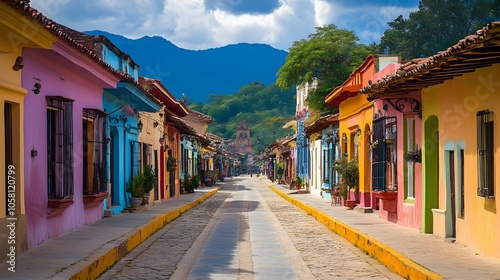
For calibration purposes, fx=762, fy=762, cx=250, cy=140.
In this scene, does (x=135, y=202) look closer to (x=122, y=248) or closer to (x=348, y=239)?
(x=348, y=239)

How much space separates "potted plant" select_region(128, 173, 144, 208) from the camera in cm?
2274

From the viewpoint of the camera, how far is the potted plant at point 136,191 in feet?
74.6

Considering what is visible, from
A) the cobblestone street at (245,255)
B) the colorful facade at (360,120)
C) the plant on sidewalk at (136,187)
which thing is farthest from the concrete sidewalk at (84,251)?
the colorful facade at (360,120)

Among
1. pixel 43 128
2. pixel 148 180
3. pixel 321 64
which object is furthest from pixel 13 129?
pixel 321 64

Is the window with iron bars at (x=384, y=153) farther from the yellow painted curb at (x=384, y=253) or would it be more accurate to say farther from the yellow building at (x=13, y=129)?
the yellow building at (x=13, y=129)

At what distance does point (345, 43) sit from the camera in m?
44.5

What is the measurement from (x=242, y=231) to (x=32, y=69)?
747 cm

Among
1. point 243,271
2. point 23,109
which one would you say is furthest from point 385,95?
point 23,109

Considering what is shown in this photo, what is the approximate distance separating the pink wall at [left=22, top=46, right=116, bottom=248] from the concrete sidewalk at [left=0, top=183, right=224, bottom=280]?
315 millimetres

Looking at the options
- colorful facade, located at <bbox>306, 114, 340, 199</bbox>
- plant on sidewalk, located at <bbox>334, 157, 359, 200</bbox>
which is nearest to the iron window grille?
plant on sidewalk, located at <bbox>334, 157, 359, 200</bbox>

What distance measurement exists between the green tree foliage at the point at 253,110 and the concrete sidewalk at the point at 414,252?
141 m

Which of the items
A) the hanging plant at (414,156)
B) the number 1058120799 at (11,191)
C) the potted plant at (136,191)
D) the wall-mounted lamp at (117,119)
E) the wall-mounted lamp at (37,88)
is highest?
the wall-mounted lamp at (37,88)

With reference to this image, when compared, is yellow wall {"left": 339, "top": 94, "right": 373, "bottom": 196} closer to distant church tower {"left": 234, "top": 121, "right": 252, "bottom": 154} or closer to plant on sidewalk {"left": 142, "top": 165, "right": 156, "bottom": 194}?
plant on sidewalk {"left": 142, "top": 165, "right": 156, "bottom": 194}

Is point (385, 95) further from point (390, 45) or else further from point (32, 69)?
point (390, 45)
